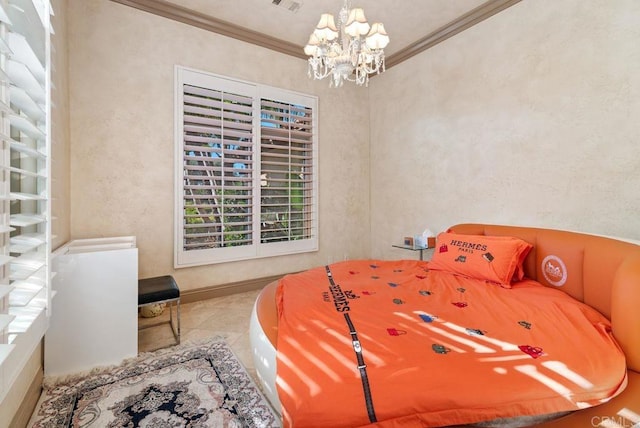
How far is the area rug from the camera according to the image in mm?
1419

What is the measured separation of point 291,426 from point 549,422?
0.92 meters

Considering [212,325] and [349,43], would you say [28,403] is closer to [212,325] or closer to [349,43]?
[212,325]

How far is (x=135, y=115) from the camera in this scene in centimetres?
270

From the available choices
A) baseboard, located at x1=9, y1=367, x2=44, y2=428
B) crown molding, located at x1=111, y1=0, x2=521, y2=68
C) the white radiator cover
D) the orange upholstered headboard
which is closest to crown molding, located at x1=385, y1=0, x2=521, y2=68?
crown molding, located at x1=111, y1=0, x2=521, y2=68

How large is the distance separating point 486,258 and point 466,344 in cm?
119

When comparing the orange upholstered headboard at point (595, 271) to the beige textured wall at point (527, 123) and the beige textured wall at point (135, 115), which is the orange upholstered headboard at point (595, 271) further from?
the beige textured wall at point (135, 115)

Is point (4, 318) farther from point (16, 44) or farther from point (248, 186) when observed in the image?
point (248, 186)

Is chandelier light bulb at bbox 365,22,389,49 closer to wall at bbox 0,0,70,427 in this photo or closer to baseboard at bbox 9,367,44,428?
wall at bbox 0,0,70,427

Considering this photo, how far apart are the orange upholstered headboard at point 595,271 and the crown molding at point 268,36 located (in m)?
2.15

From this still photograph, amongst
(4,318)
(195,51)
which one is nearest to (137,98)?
(195,51)

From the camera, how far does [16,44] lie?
1.07 metres

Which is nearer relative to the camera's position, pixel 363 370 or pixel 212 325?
pixel 363 370

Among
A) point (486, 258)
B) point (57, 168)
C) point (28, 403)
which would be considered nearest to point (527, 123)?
point (486, 258)

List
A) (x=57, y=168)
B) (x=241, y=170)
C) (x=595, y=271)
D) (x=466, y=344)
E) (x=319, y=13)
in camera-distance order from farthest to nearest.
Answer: (x=241, y=170) < (x=319, y=13) < (x=57, y=168) < (x=595, y=271) < (x=466, y=344)
